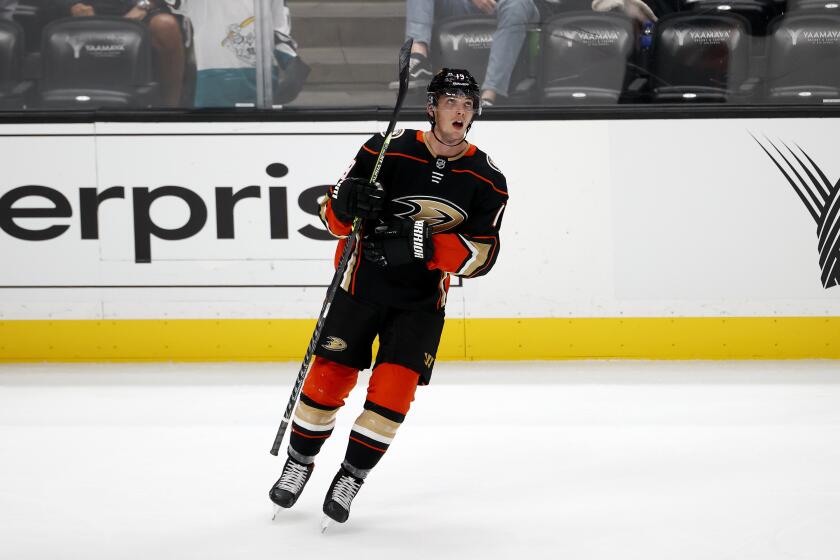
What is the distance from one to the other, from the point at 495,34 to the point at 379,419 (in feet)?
9.21

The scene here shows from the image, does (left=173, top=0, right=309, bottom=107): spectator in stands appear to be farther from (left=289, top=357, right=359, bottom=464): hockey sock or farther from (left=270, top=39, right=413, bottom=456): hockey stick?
(left=289, top=357, right=359, bottom=464): hockey sock

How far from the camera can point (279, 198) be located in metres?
4.73

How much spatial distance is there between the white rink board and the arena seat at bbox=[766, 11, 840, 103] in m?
0.16

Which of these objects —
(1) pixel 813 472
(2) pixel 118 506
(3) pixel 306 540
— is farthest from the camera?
(1) pixel 813 472

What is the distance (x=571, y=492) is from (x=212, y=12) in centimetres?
302

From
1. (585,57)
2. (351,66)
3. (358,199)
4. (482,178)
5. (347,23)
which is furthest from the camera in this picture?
(585,57)

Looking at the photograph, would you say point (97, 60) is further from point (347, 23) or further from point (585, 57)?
point (585, 57)

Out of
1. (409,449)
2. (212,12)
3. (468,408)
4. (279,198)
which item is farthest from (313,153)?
(409,449)

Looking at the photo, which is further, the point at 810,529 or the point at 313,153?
the point at 313,153

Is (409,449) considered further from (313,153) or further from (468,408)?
(313,153)

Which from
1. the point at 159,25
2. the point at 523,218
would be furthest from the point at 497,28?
the point at 159,25

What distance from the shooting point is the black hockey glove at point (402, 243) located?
2455mm

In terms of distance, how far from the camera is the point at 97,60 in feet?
16.0

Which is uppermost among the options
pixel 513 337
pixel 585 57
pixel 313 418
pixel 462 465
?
pixel 585 57
